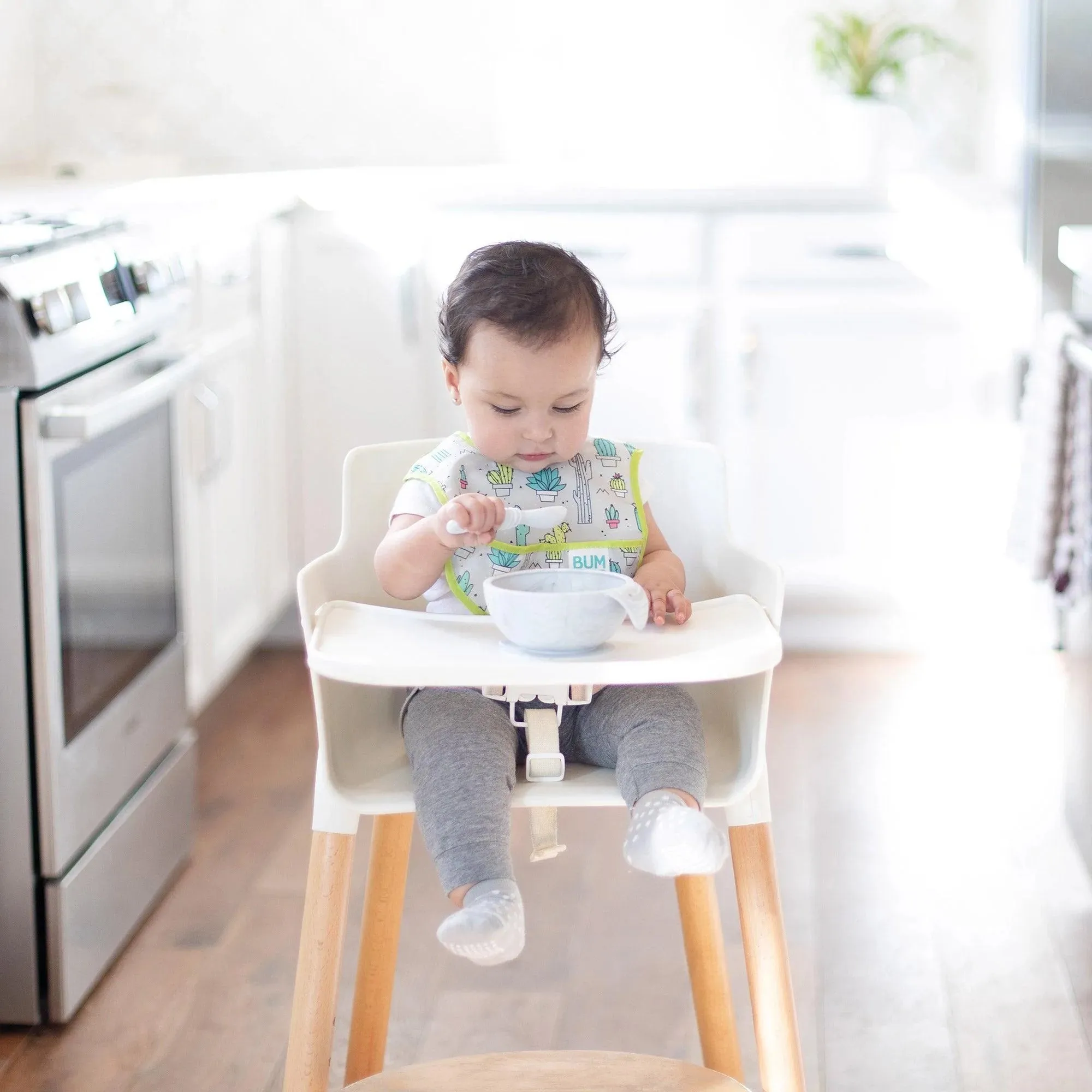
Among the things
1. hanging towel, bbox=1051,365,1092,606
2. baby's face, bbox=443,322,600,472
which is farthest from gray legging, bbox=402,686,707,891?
hanging towel, bbox=1051,365,1092,606

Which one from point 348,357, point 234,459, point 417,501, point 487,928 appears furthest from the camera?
point 348,357

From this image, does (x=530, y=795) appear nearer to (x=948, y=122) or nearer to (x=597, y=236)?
(x=597, y=236)

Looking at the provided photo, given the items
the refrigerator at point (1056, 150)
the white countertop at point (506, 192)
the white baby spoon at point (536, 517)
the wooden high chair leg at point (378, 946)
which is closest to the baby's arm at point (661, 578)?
the white baby spoon at point (536, 517)

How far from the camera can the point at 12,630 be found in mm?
1766

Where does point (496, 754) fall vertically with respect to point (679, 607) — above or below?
below

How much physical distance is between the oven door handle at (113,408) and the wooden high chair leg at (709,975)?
0.82 meters

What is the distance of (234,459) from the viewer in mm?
2762

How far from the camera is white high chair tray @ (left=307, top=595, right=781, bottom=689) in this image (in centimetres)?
118

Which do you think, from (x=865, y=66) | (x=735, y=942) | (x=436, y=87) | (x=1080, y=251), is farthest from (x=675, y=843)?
(x=436, y=87)

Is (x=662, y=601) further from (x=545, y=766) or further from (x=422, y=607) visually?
(x=422, y=607)

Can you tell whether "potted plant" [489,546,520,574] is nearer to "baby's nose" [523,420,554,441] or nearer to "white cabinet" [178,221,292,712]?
"baby's nose" [523,420,554,441]

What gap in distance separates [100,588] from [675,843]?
3.28 feet

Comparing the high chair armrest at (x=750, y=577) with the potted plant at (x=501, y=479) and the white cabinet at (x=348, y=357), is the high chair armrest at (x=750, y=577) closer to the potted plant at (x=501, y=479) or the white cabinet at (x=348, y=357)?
the potted plant at (x=501, y=479)

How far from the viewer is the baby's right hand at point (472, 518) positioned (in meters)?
1.27
